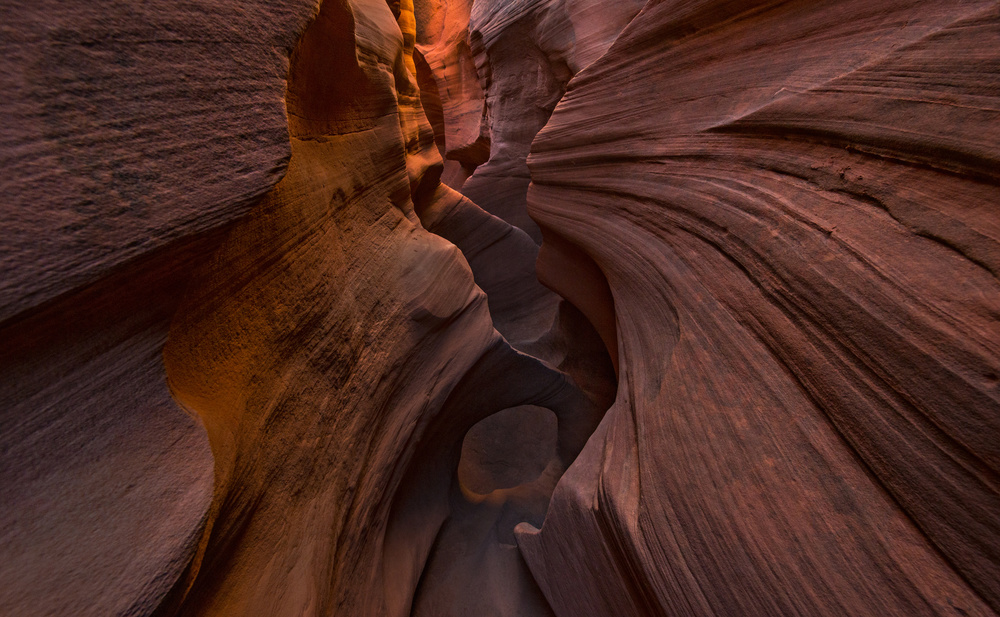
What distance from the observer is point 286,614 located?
3.52ft

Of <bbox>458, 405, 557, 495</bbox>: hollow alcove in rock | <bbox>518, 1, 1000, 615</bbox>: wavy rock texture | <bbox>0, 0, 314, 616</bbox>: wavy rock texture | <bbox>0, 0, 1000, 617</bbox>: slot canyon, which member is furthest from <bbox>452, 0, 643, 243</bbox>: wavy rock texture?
<bbox>0, 0, 314, 616</bbox>: wavy rock texture

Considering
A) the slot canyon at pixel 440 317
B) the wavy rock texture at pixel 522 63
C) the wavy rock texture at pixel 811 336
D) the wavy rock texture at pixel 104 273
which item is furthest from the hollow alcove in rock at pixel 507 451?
the wavy rock texture at pixel 104 273

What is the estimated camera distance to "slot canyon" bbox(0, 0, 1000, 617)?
68cm

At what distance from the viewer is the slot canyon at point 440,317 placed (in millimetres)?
677

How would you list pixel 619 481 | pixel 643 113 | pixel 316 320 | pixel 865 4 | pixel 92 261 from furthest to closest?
pixel 643 113 → pixel 316 320 → pixel 619 481 → pixel 865 4 → pixel 92 261

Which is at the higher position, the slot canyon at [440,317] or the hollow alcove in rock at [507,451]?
the slot canyon at [440,317]

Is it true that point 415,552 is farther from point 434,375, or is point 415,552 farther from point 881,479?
point 881,479

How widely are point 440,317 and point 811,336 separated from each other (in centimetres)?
148

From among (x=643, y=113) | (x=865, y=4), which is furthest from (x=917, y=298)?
(x=643, y=113)

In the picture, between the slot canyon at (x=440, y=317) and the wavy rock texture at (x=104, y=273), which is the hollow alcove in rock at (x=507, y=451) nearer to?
the slot canyon at (x=440, y=317)

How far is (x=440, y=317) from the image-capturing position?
1982mm

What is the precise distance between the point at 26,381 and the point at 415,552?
166 centimetres

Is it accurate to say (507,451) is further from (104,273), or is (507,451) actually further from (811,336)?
(104,273)

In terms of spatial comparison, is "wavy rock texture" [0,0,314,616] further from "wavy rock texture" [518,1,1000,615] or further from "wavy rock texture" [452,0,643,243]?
"wavy rock texture" [452,0,643,243]
